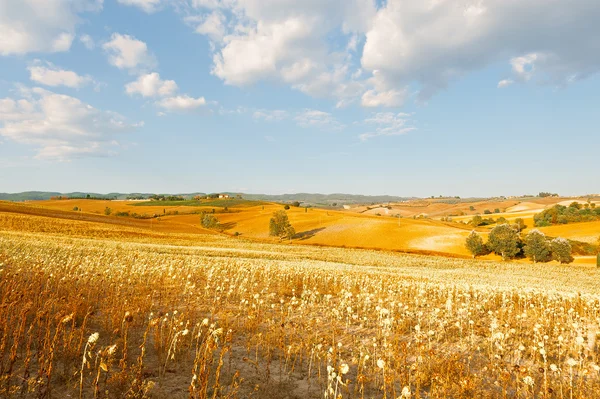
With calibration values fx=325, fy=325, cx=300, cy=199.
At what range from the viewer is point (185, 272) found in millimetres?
16219

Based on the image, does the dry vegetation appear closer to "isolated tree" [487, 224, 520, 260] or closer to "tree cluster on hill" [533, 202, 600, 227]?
"isolated tree" [487, 224, 520, 260]

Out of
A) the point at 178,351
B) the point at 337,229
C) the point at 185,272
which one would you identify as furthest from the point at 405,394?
the point at 337,229

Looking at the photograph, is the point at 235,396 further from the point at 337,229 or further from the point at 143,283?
the point at 337,229

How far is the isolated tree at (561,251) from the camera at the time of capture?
187 feet

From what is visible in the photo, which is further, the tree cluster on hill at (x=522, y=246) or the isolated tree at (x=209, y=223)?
the isolated tree at (x=209, y=223)

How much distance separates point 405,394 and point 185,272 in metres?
14.3

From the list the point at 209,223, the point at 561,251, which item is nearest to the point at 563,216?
the point at 561,251

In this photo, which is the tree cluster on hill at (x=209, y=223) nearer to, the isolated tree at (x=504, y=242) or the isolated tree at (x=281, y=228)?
the isolated tree at (x=281, y=228)

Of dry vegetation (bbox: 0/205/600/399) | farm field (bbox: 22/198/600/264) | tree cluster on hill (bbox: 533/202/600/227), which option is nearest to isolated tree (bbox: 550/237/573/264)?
farm field (bbox: 22/198/600/264)

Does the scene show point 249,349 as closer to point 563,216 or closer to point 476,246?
point 476,246

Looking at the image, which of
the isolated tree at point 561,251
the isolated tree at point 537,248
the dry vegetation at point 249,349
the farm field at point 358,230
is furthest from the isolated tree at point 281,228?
the dry vegetation at point 249,349

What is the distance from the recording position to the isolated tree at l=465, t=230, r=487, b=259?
65750 mm

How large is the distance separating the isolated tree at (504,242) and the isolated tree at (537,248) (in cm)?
207

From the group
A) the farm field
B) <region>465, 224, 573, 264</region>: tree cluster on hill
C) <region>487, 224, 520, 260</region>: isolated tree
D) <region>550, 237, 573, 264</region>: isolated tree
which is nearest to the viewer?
<region>550, 237, 573, 264</region>: isolated tree
